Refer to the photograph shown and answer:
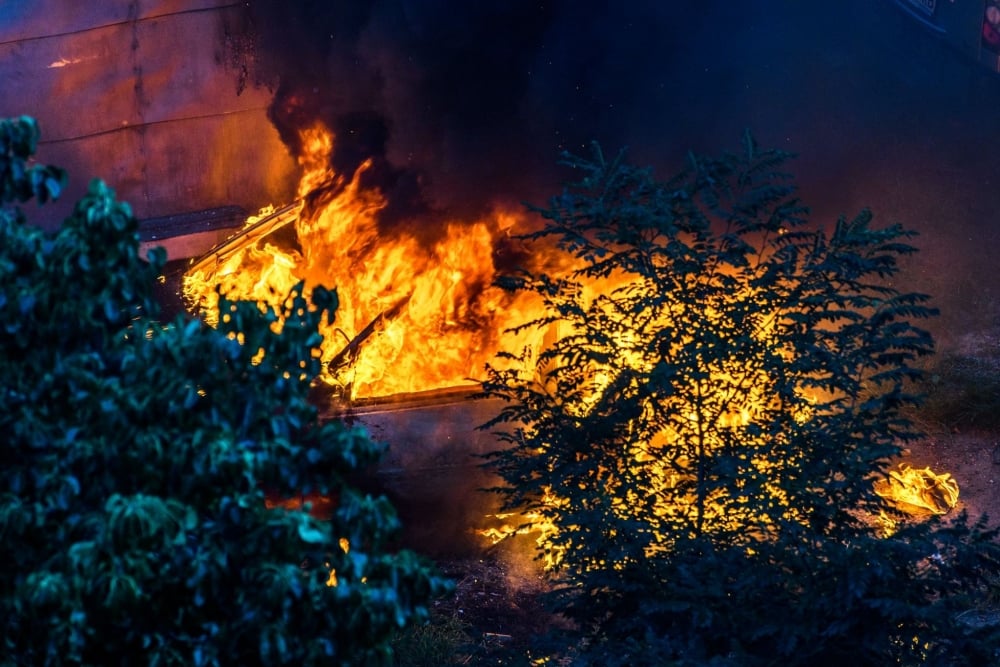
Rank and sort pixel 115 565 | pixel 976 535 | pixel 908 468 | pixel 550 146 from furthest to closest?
1. pixel 550 146
2. pixel 908 468
3. pixel 976 535
4. pixel 115 565

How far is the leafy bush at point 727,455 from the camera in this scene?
316 inches

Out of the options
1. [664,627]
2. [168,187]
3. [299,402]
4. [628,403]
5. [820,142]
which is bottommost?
[664,627]

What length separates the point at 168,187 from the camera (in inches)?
760

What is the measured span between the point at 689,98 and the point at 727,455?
10.5m

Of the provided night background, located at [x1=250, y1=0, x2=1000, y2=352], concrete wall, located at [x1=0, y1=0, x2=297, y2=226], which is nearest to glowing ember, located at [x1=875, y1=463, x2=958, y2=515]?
night background, located at [x1=250, y1=0, x2=1000, y2=352]

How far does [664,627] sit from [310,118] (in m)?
12.3

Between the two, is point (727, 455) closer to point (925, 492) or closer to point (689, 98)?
point (925, 492)

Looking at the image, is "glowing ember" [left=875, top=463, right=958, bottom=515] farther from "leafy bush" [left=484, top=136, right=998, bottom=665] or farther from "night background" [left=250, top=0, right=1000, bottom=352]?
"leafy bush" [left=484, top=136, right=998, bottom=665]

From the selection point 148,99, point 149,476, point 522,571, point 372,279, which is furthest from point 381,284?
point 149,476

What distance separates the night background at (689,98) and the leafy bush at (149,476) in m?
13.2

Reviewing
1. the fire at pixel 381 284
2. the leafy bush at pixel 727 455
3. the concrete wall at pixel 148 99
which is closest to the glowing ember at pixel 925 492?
the fire at pixel 381 284

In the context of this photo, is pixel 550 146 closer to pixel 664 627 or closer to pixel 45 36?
pixel 45 36

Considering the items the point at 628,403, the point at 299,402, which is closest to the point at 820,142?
the point at 628,403

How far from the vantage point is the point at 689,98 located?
1845 cm
